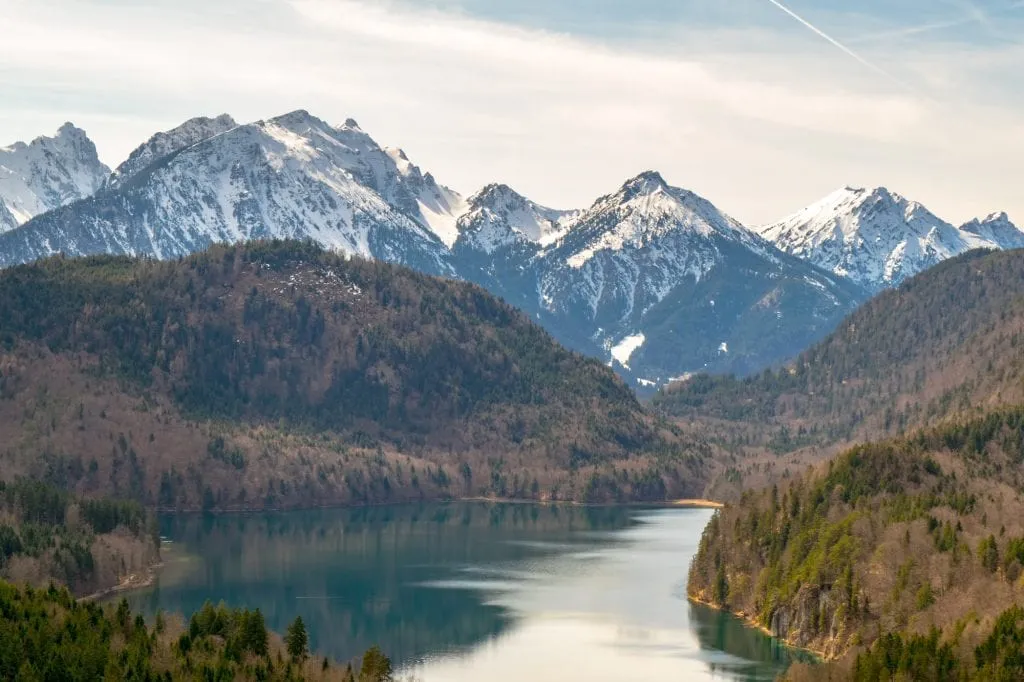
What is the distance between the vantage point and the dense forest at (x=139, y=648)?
493 ft

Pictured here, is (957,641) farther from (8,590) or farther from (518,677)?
(8,590)

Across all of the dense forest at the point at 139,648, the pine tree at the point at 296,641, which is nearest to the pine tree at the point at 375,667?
the dense forest at the point at 139,648

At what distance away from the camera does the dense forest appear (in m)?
150

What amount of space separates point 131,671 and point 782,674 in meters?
69.9

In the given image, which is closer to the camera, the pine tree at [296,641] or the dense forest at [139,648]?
the dense forest at [139,648]

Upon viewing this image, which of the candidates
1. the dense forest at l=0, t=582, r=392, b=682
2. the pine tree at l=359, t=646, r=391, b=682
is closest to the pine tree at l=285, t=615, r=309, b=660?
the dense forest at l=0, t=582, r=392, b=682

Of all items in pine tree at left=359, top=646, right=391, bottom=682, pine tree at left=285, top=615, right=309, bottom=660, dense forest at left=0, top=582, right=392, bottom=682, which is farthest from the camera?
pine tree at left=285, top=615, right=309, bottom=660

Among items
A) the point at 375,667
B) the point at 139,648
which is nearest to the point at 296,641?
the point at 375,667

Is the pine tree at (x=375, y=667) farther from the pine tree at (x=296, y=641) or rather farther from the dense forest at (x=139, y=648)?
the pine tree at (x=296, y=641)

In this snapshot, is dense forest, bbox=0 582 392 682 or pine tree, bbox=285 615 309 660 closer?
dense forest, bbox=0 582 392 682

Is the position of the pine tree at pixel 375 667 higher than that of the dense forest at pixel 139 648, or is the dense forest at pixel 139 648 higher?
the dense forest at pixel 139 648

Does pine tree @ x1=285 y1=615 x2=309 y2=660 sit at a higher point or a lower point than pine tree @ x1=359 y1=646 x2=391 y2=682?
higher

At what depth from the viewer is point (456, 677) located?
648 feet

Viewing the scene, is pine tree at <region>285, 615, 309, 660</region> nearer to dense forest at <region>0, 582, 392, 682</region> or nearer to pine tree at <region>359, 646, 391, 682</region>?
dense forest at <region>0, 582, 392, 682</region>
